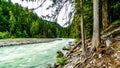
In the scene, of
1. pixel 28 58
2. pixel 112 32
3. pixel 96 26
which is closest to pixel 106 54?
pixel 96 26

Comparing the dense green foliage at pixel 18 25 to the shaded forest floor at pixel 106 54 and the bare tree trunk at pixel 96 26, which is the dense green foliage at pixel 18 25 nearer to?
the shaded forest floor at pixel 106 54

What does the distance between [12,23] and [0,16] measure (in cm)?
950

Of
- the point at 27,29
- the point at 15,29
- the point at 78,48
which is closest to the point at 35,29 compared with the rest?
the point at 27,29

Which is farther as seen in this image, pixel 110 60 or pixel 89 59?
pixel 89 59

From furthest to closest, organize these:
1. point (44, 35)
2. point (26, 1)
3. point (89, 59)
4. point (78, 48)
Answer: point (44, 35)
point (78, 48)
point (26, 1)
point (89, 59)

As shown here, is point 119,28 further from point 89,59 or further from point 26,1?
point 26,1

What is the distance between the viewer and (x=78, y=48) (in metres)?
15.7

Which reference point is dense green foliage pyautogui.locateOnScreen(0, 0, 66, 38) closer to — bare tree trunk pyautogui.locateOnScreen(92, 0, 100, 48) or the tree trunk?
the tree trunk

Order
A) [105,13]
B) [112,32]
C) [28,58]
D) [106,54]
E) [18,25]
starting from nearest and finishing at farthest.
Result: 1. [106,54]
2. [112,32]
3. [105,13]
4. [28,58]
5. [18,25]

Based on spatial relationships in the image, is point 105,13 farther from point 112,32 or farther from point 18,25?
point 18,25

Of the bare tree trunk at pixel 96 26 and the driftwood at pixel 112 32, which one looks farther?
the driftwood at pixel 112 32

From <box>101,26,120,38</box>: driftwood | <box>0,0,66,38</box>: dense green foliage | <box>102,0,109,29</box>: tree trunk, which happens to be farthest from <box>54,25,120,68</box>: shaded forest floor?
<box>0,0,66,38</box>: dense green foliage

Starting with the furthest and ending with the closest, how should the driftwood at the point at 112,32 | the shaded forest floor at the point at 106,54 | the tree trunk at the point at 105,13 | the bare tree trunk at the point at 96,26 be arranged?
the tree trunk at the point at 105,13, the driftwood at the point at 112,32, the bare tree trunk at the point at 96,26, the shaded forest floor at the point at 106,54

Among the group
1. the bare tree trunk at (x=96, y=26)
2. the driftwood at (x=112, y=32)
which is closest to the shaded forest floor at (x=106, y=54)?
the driftwood at (x=112, y=32)
